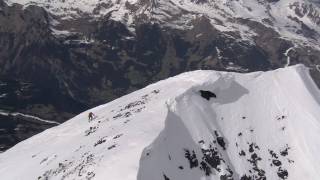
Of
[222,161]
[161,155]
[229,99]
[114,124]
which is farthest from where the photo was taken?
[229,99]

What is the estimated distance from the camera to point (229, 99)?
152 m

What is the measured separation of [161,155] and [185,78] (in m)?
45.5

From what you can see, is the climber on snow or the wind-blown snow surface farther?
the climber on snow

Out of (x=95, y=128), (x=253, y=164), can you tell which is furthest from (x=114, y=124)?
(x=253, y=164)

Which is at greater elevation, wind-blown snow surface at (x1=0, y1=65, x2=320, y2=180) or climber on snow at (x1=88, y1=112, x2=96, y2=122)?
wind-blown snow surface at (x1=0, y1=65, x2=320, y2=180)

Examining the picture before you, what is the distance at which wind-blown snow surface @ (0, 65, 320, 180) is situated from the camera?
389 ft

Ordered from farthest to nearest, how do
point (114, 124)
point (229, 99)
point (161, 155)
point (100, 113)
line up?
point (100, 113) → point (229, 99) → point (114, 124) → point (161, 155)

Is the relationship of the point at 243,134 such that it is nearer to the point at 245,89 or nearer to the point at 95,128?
the point at 245,89

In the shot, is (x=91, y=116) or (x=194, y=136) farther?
(x=91, y=116)

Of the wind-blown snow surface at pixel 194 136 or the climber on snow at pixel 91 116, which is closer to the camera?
the wind-blown snow surface at pixel 194 136

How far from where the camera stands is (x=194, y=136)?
432ft

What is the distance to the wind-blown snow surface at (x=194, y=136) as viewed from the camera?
118500 millimetres

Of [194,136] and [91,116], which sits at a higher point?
[194,136]

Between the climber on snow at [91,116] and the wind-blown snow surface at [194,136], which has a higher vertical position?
the wind-blown snow surface at [194,136]
